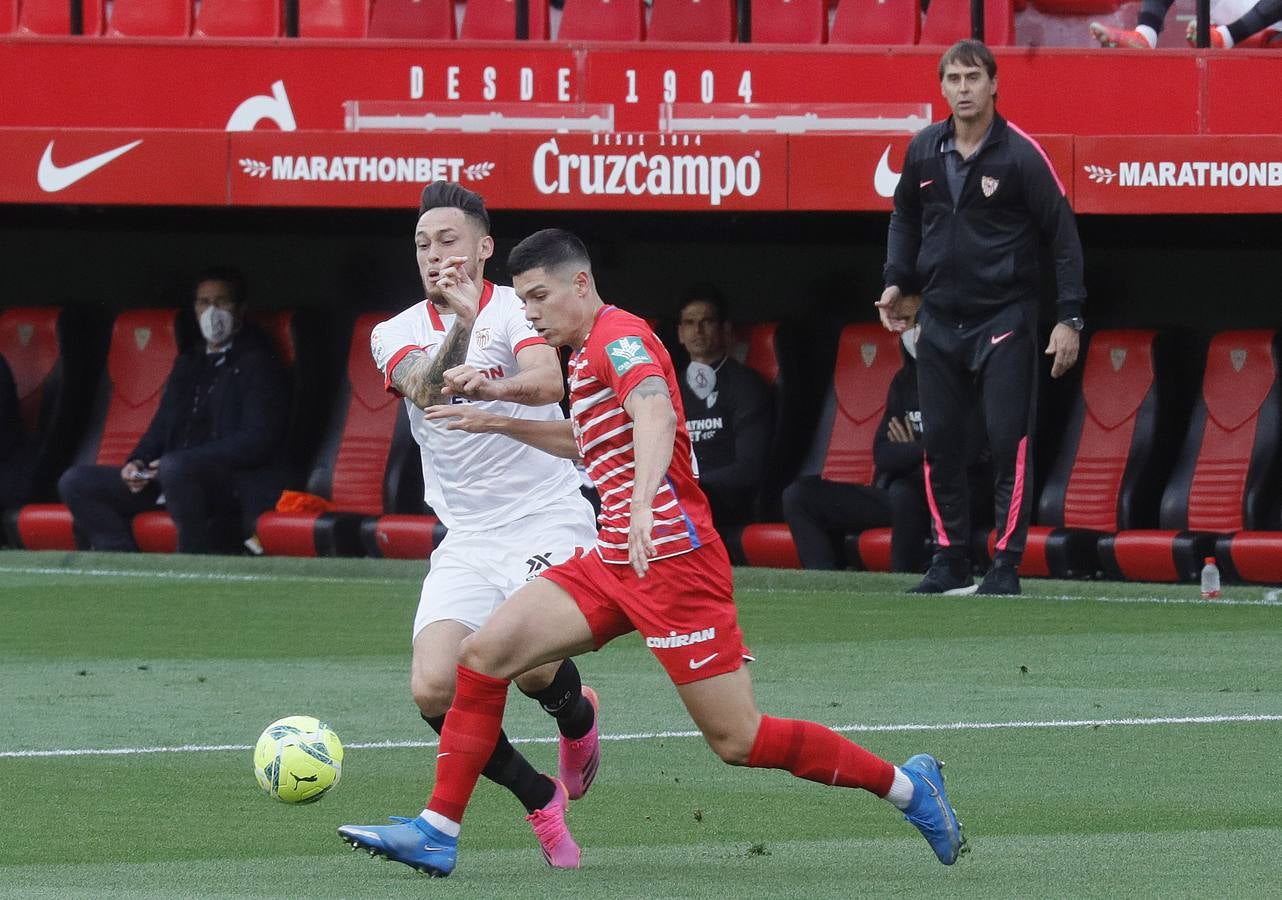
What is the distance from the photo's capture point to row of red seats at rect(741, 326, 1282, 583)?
37.0 feet

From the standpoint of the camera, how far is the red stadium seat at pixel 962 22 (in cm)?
1316

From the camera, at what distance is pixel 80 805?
5.96 meters

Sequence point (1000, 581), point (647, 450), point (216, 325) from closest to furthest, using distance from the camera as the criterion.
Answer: point (647, 450), point (1000, 581), point (216, 325)

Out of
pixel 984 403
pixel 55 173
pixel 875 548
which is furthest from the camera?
pixel 55 173

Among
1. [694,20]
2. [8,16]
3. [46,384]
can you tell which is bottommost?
[46,384]

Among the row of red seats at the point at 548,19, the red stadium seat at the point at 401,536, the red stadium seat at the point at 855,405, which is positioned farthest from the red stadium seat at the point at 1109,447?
the red stadium seat at the point at 401,536

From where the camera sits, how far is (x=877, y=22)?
527 inches

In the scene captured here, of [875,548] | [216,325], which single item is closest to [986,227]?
[875,548]

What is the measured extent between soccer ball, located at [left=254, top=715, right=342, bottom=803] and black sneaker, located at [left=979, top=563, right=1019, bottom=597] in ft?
16.0

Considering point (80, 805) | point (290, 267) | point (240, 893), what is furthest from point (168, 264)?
point (240, 893)

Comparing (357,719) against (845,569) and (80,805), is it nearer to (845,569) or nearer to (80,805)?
(80,805)

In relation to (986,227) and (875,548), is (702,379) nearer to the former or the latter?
(875,548)

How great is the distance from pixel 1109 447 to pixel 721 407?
200cm

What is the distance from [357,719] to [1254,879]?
130 inches
